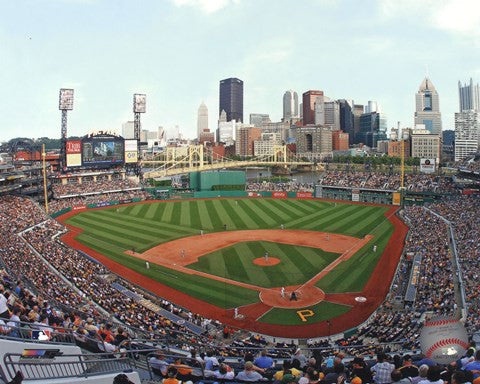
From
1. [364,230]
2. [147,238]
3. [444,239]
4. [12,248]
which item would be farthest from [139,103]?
[444,239]

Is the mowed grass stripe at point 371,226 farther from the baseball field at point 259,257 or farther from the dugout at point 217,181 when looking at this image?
the dugout at point 217,181

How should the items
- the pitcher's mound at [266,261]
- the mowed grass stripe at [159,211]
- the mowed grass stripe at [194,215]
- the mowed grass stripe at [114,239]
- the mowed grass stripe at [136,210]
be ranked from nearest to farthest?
the pitcher's mound at [266,261]
the mowed grass stripe at [114,239]
the mowed grass stripe at [194,215]
the mowed grass stripe at [159,211]
the mowed grass stripe at [136,210]

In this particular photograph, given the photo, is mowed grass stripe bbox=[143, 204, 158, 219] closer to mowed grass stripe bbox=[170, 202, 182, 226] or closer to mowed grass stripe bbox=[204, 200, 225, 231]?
mowed grass stripe bbox=[170, 202, 182, 226]

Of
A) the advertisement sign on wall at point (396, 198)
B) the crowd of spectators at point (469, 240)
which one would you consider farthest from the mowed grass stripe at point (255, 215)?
the advertisement sign on wall at point (396, 198)

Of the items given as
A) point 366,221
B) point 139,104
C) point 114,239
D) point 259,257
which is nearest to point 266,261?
point 259,257

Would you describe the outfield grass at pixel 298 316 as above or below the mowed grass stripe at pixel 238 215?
below

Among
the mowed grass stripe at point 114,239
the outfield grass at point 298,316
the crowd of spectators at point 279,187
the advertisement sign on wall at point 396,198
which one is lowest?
the outfield grass at point 298,316

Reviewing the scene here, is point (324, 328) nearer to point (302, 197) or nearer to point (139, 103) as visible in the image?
point (302, 197)

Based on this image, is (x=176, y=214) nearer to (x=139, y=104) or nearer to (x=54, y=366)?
(x=139, y=104)
